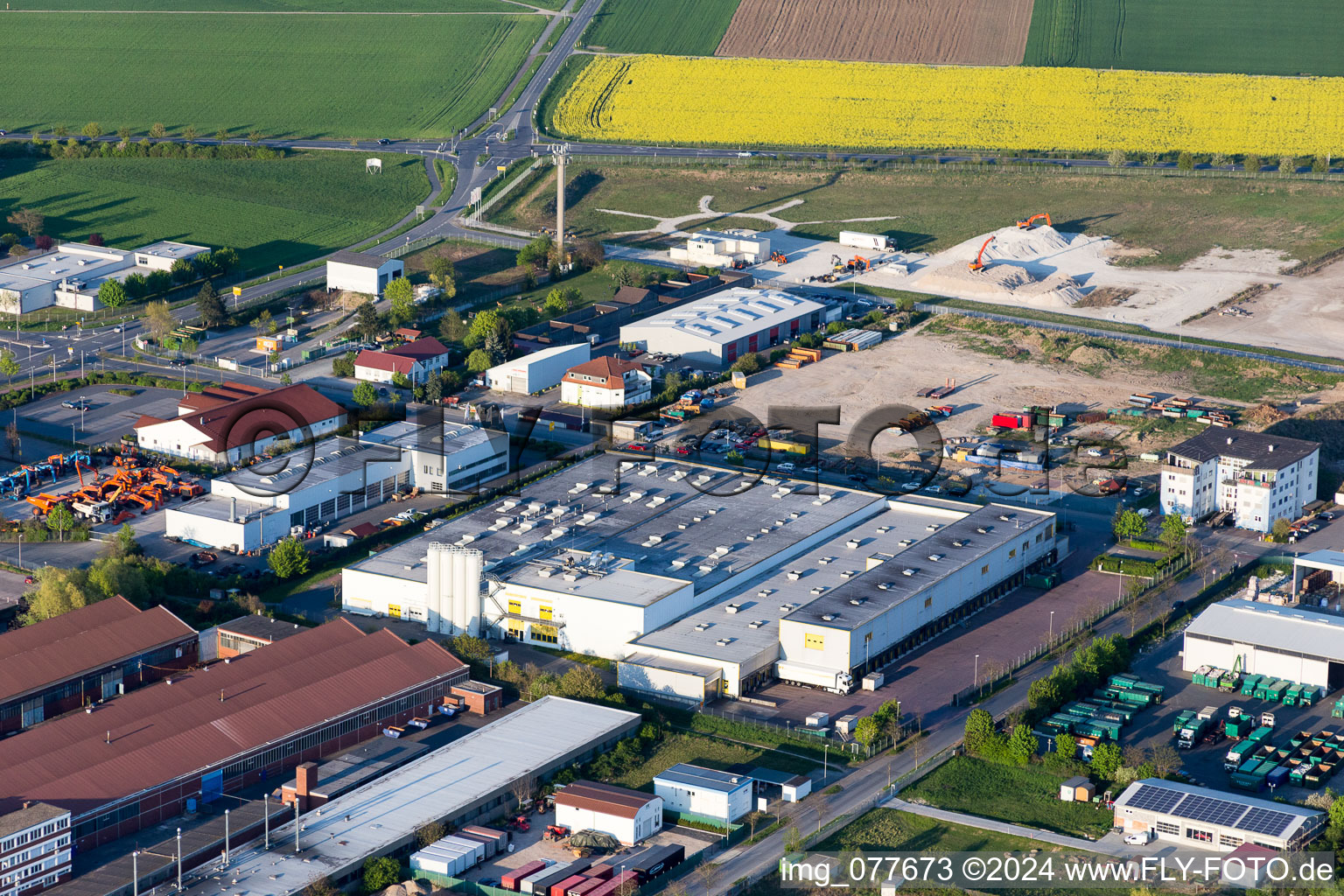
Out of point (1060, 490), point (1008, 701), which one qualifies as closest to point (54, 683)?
point (1008, 701)

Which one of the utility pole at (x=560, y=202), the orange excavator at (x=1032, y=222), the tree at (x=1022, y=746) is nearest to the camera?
the tree at (x=1022, y=746)

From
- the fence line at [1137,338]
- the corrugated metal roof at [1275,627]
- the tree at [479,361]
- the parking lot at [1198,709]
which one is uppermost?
the fence line at [1137,338]

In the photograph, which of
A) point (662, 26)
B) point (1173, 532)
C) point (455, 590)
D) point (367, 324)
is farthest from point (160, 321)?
point (662, 26)

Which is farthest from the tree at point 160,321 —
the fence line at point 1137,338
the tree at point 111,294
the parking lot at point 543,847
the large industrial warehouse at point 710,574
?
the parking lot at point 543,847

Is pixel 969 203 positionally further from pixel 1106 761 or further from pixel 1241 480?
pixel 1106 761

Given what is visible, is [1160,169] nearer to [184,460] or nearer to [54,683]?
[184,460]

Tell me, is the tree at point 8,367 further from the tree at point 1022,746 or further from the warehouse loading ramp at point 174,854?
the tree at point 1022,746

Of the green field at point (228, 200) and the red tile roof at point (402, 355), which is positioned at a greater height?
the green field at point (228, 200)
